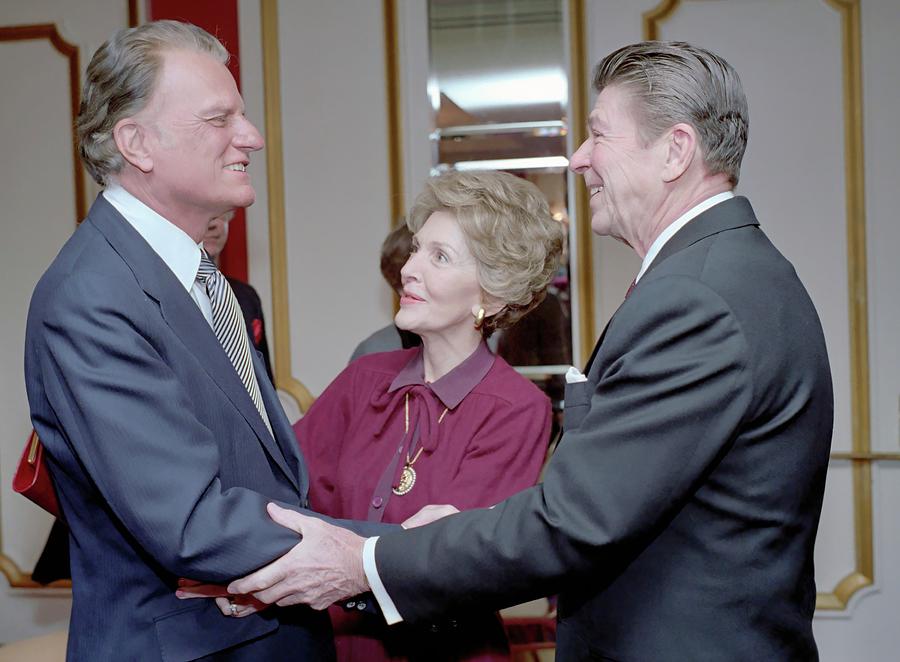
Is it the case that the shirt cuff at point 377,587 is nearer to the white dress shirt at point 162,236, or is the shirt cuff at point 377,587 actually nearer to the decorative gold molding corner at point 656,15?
the white dress shirt at point 162,236

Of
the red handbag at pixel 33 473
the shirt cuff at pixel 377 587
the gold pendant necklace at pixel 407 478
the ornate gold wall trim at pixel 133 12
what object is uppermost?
the ornate gold wall trim at pixel 133 12

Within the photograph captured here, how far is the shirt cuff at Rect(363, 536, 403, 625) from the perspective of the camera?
5.23ft

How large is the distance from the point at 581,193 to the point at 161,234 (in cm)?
254

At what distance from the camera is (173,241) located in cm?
166

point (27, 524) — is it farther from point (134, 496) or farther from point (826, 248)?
point (826, 248)

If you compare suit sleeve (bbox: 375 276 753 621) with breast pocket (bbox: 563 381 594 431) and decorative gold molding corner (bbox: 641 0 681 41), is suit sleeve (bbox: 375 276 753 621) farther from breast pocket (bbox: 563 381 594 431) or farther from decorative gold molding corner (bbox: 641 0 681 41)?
decorative gold molding corner (bbox: 641 0 681 41)

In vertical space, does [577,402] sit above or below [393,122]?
below

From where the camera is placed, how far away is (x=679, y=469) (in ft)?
4.56

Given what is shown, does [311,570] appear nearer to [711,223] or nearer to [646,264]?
[646,264]

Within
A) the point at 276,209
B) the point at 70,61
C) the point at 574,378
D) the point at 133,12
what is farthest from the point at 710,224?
the point at 70,61

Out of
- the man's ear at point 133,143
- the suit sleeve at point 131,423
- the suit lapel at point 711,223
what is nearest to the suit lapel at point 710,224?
the suit lapel at point 711,223

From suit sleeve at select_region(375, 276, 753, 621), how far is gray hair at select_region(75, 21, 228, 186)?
89 cm

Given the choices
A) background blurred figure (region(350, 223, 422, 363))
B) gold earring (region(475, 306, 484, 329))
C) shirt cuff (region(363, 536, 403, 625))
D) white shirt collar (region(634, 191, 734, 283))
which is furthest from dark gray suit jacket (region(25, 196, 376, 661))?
background blurred figure (region(350, 223, 422, 363))

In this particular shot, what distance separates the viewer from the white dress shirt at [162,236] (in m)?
1.64
